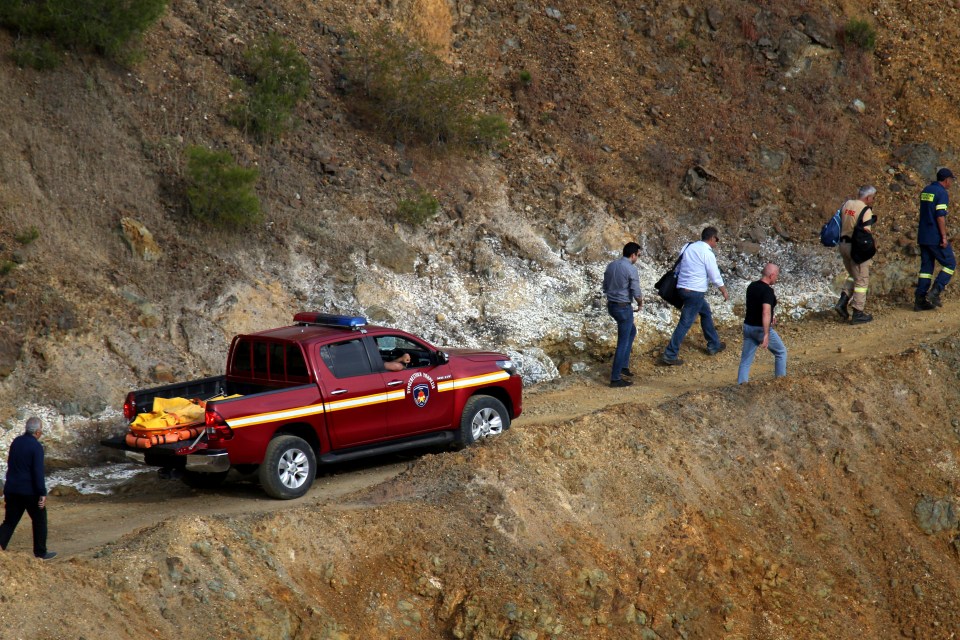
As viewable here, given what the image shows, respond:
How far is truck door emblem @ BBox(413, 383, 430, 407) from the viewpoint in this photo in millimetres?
11779

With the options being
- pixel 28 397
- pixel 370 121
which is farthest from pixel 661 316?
pixel 28 397

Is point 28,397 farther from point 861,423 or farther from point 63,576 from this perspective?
point 861,423

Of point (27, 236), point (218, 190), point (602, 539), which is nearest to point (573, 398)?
point (602, 539)

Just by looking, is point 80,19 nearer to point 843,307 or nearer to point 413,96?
point 413,96

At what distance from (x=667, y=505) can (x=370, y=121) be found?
34.4ft

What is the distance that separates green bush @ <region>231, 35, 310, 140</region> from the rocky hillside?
28cm

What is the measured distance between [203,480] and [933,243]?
11838 millimetres

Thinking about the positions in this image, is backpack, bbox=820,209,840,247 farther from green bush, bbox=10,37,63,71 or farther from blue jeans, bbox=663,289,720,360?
green bush, bbox=10,37,63,71

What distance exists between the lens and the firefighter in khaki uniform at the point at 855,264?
54.3 ft

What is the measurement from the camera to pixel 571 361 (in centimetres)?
1675

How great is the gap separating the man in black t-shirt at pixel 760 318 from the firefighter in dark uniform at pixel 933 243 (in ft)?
15.9

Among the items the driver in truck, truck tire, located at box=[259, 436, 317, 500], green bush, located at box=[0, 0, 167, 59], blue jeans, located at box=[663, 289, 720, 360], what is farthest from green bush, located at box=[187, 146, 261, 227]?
blue jeans, located at box=[663, 289, 720, 360]

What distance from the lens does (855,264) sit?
1680 centimetres

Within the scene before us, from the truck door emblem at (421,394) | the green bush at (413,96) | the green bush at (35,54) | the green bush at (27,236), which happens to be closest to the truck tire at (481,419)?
the truck door emblem at (421,394)
